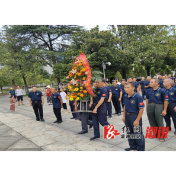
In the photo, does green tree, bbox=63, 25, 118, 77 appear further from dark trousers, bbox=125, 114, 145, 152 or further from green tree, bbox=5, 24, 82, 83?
dark trousers, bbox=125, 114, 145, 152

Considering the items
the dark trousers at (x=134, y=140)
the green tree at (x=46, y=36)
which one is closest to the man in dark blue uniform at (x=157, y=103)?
the dark trousers at (x=134, y=140)

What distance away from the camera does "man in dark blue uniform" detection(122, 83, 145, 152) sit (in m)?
3.55

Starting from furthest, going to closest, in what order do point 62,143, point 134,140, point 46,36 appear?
point 46,36
point 62,143
point 134,140

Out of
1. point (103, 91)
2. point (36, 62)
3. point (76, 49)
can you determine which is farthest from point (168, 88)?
point (36, 62)

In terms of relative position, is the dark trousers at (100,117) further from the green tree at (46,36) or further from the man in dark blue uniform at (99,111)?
the green tree at (46,36)

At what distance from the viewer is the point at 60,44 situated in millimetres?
21438

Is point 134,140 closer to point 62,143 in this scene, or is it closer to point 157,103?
point 157,103

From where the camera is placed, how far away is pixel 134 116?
3631 mm

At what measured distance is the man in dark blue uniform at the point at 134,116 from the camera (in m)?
3.55

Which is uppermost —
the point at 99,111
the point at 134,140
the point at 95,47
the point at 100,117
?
the point at 95,47

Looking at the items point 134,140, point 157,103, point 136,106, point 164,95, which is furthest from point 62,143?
point 164,95

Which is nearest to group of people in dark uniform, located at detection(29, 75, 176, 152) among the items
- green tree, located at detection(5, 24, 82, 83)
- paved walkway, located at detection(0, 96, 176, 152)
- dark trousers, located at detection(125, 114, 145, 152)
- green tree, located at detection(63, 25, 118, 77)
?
dark trousers, located at detection(125, 114, 145, 152)

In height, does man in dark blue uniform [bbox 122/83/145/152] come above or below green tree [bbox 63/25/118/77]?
below
